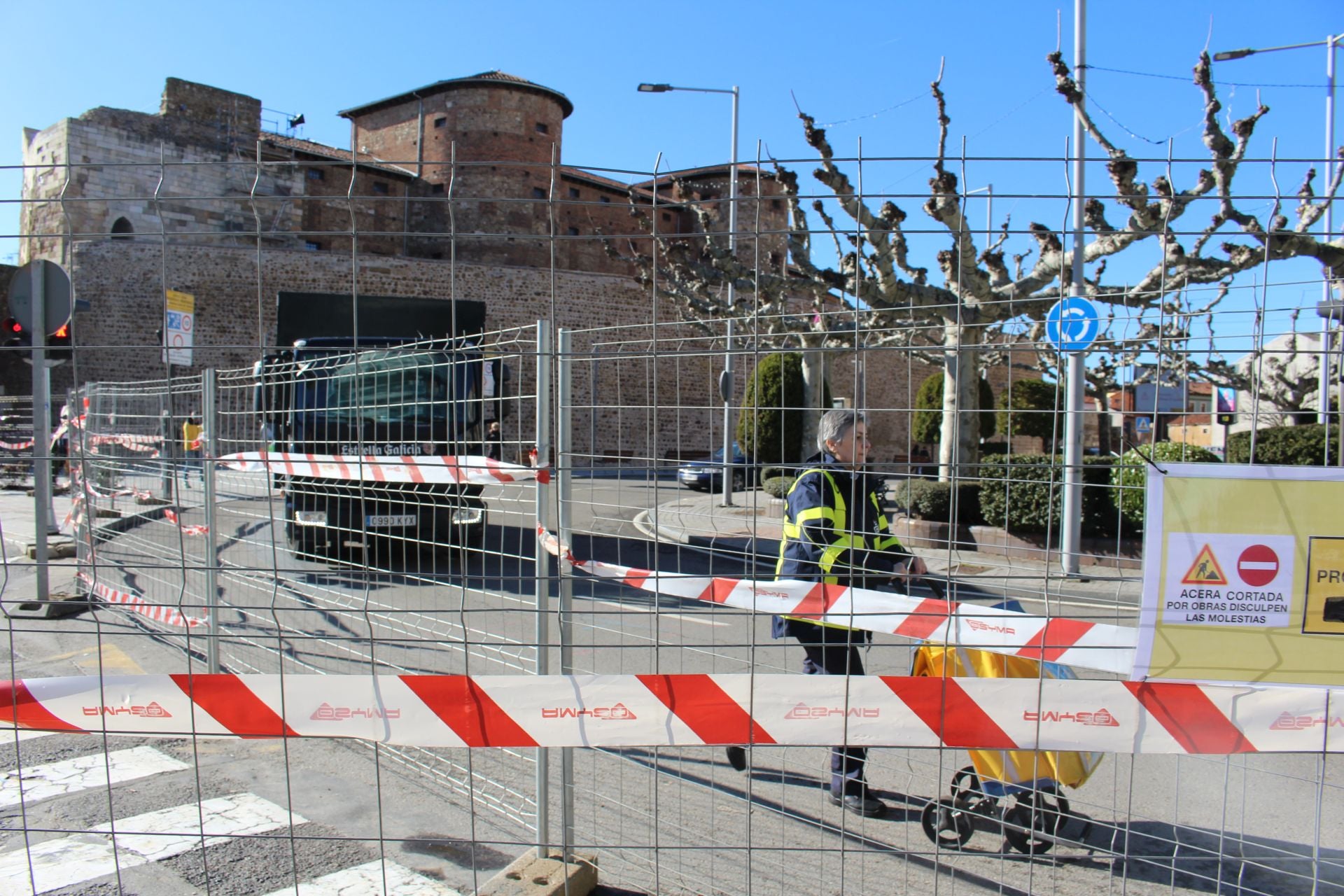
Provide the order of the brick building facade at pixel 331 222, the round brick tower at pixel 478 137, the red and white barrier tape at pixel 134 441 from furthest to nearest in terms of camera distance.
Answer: the round brick tower at pixel 478 137
the brick building facade at pixel 331 222
the red and white barrier tape at pixel 134 441

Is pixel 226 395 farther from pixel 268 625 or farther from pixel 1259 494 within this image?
pixel 1259 494

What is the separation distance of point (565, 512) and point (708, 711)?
89 cm

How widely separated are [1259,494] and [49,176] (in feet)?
128

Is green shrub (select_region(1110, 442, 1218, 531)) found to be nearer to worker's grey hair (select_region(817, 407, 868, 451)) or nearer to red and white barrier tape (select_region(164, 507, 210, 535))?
worker's grey hair (select_region(817, 407, 868, 451))

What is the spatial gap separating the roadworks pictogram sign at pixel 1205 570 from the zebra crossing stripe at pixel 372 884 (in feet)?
7.99

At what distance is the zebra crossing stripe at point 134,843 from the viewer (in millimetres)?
3109

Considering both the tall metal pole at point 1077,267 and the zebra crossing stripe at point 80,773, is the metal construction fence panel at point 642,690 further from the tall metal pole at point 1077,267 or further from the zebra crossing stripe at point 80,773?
the tall metal pole at point 1077,267

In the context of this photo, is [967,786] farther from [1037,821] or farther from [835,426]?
[835,426]

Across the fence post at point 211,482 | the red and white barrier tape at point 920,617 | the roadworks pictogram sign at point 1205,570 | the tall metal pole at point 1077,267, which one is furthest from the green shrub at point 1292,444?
the fence post at point 211,482

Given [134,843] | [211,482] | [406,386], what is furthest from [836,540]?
[211,482]

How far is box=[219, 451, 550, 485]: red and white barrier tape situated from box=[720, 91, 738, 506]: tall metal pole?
2.43 feet

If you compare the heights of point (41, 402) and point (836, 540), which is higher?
point (41, 402)

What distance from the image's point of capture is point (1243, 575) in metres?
2.29

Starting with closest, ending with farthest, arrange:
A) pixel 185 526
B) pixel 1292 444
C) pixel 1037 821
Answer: pixel 1037 821 < pixel 185 526 < pixel 1292 444
